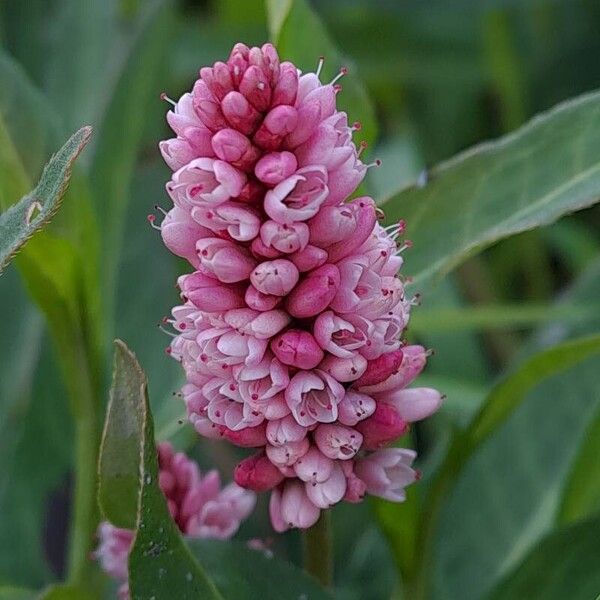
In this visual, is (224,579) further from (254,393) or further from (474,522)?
(474,522)

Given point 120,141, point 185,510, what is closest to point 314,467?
point 185,510

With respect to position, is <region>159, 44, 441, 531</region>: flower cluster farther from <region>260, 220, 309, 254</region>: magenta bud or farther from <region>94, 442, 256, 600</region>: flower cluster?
<region>94, 442, 256, 600</region>: flower cluster

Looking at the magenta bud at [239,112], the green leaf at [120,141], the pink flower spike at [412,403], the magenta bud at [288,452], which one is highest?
the green leaf at [120,141]

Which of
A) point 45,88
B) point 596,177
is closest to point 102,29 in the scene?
point 45,88

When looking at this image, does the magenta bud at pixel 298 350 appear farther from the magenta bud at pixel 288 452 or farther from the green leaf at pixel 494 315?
the green leaf at pixel 494 315

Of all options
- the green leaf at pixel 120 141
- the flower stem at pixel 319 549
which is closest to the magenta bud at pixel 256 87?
the flower stem at pixel 319 549

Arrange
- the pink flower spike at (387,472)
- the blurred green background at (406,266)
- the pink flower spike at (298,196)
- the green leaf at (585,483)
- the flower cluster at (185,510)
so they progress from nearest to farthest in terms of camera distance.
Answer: the pink flower spike at (298,196) → the pink flower spike at (387,472) → the flower cluster at (185,510) → the green leaf at (585,483) → the blurred green background at (406,266)
